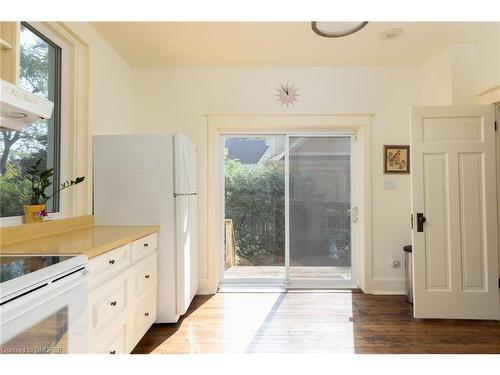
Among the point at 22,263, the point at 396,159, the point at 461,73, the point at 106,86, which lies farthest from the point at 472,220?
the point at 106,86

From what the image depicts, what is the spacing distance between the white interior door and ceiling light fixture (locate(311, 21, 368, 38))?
1060 millimetres

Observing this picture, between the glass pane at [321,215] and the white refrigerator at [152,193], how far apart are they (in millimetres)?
1600

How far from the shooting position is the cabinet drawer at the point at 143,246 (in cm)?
207

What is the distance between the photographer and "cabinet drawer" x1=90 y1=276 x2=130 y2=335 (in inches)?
60.8

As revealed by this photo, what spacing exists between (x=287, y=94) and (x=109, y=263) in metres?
2.65

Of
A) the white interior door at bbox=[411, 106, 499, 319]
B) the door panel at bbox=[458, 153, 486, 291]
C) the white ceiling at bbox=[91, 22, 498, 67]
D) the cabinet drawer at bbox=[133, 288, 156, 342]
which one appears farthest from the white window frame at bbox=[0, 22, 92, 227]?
the door panel at bbox=[458, 153, 486, 291]

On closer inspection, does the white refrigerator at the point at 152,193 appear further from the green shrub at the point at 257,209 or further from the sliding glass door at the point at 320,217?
the sliding glass door at the point at 320,217

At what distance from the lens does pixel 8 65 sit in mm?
1728

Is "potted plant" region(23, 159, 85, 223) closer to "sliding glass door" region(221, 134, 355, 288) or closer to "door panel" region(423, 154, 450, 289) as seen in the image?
"sliding glass door" region(221, 134, 355, 288)

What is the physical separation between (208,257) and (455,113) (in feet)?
9.41

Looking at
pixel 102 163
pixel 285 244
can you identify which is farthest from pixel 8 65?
pixel 285 244

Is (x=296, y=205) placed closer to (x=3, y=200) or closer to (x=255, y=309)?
(x=255, y=309)

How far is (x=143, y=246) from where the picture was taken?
2.24 metres

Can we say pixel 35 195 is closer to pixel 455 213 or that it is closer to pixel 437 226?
pixel 437 226
